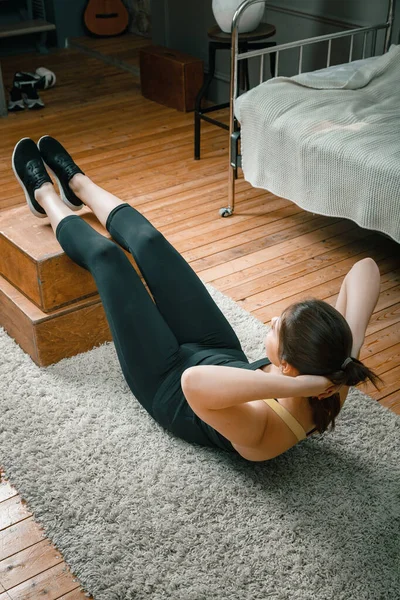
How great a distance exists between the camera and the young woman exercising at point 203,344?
56.1 inches

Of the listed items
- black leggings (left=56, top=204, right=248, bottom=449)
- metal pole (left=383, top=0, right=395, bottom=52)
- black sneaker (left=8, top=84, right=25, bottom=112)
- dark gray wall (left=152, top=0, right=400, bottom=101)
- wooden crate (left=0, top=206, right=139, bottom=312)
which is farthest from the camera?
black sneaker (left=8, top=84, right=25, bottom=112)

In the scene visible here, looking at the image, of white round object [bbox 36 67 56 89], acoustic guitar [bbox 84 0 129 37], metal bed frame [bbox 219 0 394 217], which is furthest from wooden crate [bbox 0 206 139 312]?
acoustic guitar [bbox 84 0 129 37]

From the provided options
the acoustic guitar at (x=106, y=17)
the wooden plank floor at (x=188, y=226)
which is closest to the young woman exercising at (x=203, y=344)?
the wooden plank floor at (x=188, y=226)

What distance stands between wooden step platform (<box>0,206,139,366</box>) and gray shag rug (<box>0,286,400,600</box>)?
0.50 ft

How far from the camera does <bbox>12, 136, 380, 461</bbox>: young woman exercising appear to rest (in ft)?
4.68

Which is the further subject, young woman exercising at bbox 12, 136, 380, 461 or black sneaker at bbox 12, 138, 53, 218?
black sneaker at bbox 12, 138, 53, 218

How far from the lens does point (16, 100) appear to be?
4543 mm

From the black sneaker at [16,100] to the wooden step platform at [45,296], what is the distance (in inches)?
95.4

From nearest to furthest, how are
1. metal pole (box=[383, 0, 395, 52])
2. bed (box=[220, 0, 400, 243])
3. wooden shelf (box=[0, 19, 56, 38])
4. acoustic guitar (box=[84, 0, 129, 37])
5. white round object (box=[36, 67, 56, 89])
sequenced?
1. bed (box=[220, 0, 400, 243])
2. metal pole (box=[383, 0, 395, 52])
3. white round object (box=[36, 67, 56, 89])
4. wooden shelf (box=[0, 19, 56, 38])
5. acoustic guitar (box=[84, 0, 129, 37])

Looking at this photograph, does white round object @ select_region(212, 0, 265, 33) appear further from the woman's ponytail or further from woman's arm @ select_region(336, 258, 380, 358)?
the woman's ponytail

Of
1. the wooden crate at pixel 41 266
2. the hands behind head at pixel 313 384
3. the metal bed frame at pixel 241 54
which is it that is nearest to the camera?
the hands behind head at pixel 313 384

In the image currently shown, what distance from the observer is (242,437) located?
1.54 meters

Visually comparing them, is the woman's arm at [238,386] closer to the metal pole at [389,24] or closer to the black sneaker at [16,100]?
the metal pole at [389,24]

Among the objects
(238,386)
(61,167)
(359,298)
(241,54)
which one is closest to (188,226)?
(241,54)
